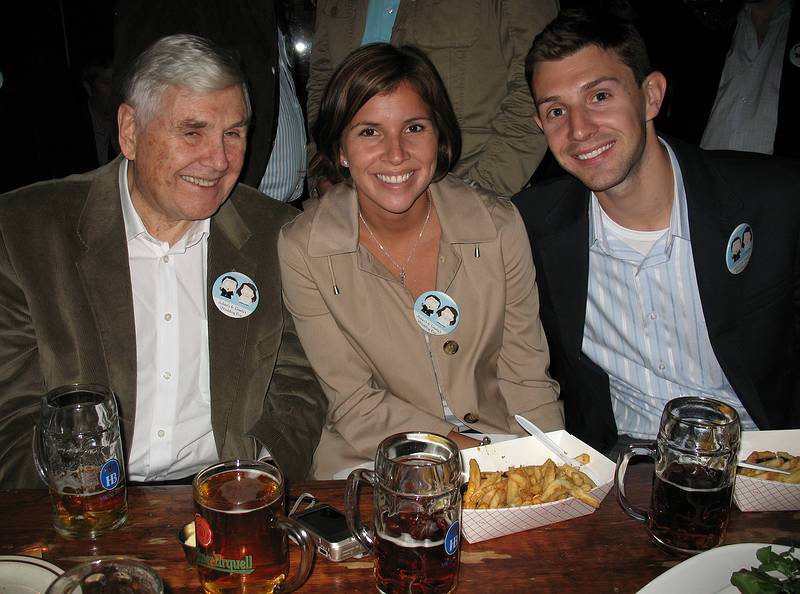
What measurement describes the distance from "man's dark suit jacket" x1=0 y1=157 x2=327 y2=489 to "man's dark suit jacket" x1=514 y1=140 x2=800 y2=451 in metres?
0.97

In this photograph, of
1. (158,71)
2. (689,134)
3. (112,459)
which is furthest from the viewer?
(689,134)

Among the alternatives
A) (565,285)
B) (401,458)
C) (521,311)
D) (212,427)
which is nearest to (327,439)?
(212,427)

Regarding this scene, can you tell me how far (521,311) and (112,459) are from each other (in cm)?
147

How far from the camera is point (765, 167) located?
2348 millimetres

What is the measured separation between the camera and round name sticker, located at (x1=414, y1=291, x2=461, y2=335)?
2383 mm

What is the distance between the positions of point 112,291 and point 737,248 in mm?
1911

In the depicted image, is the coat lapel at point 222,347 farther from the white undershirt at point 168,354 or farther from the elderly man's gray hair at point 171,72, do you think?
the elderly man's gray hair at point 171,72

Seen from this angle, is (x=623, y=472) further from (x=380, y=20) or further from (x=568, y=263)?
(x=380, y=20)

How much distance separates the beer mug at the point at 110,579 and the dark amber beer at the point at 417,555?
1.31 feet

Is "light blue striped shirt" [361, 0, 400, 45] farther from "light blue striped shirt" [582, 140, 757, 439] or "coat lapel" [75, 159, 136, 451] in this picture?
"coat lapel" [75, 159, 136, 451]

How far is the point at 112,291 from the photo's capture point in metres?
2.06

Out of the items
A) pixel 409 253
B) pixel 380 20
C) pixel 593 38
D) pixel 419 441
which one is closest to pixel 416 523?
pixel 419 441

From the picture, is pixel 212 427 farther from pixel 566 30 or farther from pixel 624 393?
pixel 566 30

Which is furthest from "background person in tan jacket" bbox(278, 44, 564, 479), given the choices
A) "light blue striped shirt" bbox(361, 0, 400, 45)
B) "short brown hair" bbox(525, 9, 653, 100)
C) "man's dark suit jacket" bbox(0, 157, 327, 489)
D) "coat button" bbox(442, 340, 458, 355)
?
"light blue striped shirt" bbox(361, 0, 400, 45)
